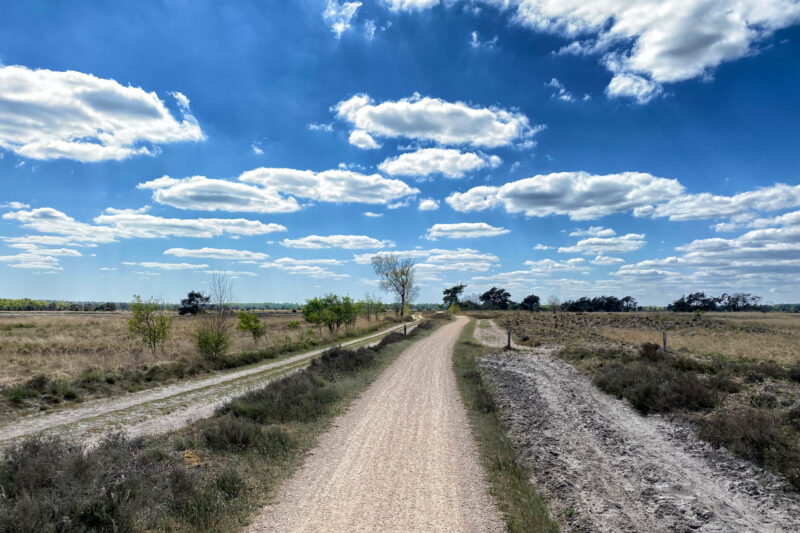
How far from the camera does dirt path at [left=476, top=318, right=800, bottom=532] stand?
689 cm

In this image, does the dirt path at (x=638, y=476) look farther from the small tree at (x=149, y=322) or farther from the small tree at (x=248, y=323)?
the small tree at (x=248, y=323)

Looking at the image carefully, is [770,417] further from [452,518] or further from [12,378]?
[12,378]

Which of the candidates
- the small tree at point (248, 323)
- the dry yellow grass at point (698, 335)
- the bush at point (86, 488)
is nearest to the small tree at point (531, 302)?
the dry yellow grass at point (698, 335)

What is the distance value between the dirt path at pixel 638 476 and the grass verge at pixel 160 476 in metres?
5.38

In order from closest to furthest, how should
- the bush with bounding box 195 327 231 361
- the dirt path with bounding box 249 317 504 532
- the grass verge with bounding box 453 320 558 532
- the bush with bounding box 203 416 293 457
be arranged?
the dirt path with bounding box 249 317 504 532, the grass verge with bounding box 453 320 558 532, the bush with bounding box 203 416 293 457, the bush with bounding box 195 327 231 361

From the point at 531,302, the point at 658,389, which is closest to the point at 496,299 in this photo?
the point at 531,302

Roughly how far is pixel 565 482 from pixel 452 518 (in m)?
2.98

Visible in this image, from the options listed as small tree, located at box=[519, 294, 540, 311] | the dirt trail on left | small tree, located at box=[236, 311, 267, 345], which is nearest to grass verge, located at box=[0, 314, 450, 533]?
the dirt trail on left

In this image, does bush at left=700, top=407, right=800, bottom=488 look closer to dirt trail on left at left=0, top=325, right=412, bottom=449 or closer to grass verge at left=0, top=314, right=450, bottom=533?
grass verge at left=0, top=314, right=450, bottom=533

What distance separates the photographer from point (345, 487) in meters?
7.80

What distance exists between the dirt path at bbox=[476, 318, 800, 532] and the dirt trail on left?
394 inches

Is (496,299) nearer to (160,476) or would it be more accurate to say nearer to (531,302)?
(531,302)

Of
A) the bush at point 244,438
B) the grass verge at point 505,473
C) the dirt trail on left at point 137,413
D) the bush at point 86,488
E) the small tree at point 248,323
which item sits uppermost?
the small tree at point 248,323

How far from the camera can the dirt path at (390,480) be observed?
257 inches
